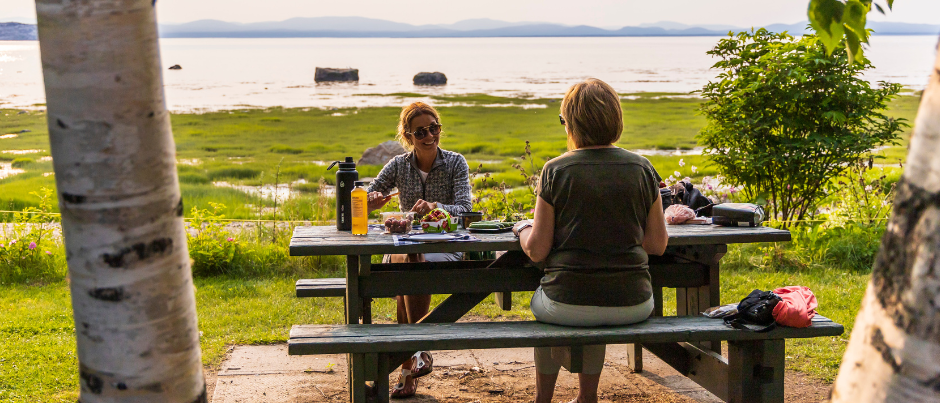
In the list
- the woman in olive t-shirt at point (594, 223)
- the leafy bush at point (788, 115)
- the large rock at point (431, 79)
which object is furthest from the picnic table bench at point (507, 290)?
the large rock at point (431, 79)

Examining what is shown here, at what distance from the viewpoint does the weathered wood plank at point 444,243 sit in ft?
11.1


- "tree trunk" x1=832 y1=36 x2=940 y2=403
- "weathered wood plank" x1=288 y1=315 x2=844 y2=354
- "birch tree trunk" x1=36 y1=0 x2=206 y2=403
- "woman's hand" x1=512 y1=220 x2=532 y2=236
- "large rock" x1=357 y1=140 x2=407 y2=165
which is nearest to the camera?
"tree trunk" x1=832 y1=36 x2=940 y2=403

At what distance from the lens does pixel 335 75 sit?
7100 centimetres

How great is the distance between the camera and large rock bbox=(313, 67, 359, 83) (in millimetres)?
69312

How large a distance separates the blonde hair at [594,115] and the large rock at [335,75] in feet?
221

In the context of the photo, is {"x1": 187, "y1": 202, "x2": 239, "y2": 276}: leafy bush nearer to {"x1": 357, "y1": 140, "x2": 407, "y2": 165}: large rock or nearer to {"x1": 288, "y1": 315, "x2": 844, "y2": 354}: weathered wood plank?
{"x1": 288, "y1": 315, "x2": 844, "y2": 354}: weathered wood plank

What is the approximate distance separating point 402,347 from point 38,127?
96.4ft

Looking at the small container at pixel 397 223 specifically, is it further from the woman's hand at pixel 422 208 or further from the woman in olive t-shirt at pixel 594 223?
the woman in olive t-shirt at pixel 594 223

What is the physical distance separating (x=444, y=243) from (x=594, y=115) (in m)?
0.85

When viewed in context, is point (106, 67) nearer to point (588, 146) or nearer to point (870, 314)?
point (870, 314)

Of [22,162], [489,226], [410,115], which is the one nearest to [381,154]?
[22,162]

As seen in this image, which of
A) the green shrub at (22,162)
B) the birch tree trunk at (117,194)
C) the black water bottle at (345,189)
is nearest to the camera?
the birch tree trunk at (117,194)

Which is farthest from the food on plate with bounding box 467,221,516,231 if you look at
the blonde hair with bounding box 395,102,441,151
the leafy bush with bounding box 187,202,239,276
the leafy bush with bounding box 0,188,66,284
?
the leafy bush with bounding box 0,188,66,284

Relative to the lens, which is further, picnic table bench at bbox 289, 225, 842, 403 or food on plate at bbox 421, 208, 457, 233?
food on plate at bbox 421, 208, 457, 233
